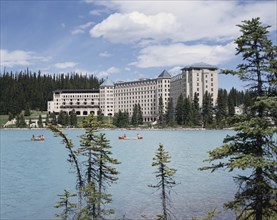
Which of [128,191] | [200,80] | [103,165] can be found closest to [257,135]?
[103,165]

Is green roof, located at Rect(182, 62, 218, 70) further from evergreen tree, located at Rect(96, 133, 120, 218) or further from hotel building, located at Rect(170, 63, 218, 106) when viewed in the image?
evergreen tree, located at Rect(96, 133, 120, 218)

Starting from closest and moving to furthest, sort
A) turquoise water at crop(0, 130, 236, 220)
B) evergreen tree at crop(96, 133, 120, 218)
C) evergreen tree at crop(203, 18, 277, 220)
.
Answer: evergreen tree at crop(203, 18, 277, 220) < evergreen tree at crop(96, 133, 120, 218) < turquoise water at crop(0, 130, 236, 220)

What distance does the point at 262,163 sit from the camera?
9602 millimetres

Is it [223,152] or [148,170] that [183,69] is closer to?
[148,170]

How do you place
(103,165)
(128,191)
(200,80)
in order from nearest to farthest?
(103,165) → (128,191) → (200,80)

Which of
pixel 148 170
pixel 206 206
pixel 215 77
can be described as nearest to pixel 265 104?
pixel 206 206

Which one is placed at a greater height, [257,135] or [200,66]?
[200,66]

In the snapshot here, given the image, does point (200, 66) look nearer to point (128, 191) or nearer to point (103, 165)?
point (128, 191)

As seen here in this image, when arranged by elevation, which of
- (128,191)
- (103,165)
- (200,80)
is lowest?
(128,191)

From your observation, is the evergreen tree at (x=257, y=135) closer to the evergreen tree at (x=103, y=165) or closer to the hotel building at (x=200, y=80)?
the evergreen tree at (x=103, y=165)

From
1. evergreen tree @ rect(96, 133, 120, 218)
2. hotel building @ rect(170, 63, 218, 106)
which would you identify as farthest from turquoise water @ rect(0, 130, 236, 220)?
hotel building @ rect(170, 63, 218, 106)

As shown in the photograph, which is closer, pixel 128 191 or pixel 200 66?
pixel 128 191

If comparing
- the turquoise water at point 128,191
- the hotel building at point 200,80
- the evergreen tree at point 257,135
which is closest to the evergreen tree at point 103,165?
the evergreen tree at point 257,135

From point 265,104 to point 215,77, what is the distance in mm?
171150
